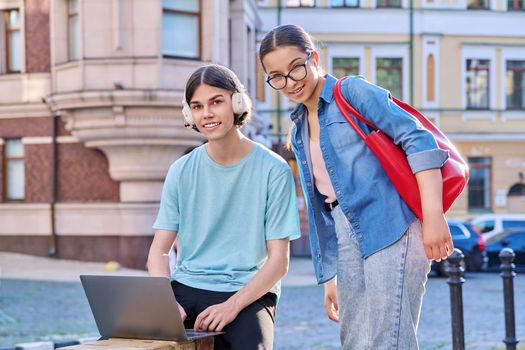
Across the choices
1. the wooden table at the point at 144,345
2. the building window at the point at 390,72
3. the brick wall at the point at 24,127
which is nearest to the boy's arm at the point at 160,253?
the wooden table at the point at 144,345

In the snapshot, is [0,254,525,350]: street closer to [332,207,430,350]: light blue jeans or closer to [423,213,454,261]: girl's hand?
[332,207,430,350]: light blue jeans

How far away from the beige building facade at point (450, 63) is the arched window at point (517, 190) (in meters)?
0.04

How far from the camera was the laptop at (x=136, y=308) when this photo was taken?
11.9 feet

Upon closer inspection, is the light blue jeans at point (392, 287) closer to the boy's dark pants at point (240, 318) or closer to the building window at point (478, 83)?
the boy's dark pants at point (240, 318)

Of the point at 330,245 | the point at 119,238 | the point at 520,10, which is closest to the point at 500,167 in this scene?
the point at 520,10

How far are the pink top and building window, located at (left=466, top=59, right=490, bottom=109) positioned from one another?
32339 mm

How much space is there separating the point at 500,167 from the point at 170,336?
1295 inches

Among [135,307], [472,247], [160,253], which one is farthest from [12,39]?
[135,307]

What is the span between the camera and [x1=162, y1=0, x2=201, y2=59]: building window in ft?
71.9

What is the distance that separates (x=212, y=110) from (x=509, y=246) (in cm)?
2239

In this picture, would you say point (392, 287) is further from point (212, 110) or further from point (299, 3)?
point (299, 3)

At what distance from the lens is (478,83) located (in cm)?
3569

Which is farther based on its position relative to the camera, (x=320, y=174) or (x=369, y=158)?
(x=320, y=174)

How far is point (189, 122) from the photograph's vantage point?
425cm
